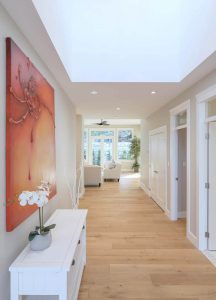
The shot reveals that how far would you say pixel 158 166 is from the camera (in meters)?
5.58

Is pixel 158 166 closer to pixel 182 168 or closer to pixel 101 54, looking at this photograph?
pixel 182 168

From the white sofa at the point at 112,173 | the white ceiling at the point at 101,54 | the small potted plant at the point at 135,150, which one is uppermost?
the white ceiling at the point at 101,54

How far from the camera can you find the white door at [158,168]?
5.09 m

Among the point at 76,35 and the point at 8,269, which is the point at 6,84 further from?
the point at 76,35

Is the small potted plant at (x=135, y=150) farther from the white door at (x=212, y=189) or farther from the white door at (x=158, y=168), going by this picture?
the white door at (x=212, y=189)

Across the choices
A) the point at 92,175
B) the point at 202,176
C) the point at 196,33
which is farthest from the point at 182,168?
the point at 92,175

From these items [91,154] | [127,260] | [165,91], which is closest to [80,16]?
[165,91]

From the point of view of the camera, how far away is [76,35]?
300cm

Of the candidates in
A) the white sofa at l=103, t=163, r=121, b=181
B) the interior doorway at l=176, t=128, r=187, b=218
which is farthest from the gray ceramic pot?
the white sofa at l=103, t=163, r=121, b=181

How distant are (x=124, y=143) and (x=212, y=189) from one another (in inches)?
390

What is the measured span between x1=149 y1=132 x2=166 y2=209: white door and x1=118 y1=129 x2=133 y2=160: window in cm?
625

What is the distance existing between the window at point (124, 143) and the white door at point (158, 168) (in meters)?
6.25

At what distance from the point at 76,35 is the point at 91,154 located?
32.2 ft

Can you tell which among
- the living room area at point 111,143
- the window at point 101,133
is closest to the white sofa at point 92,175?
the living room area at point 111,143
